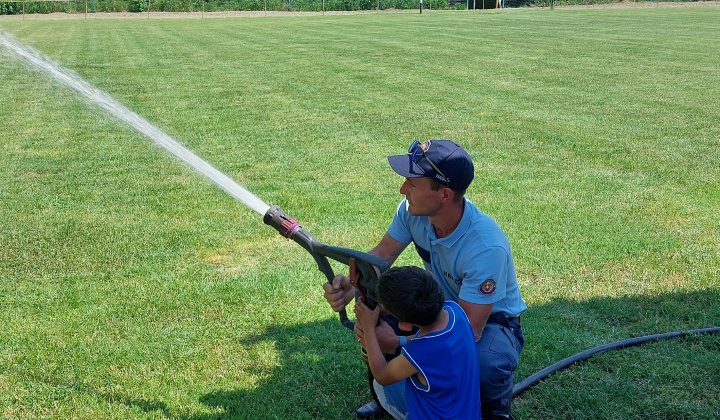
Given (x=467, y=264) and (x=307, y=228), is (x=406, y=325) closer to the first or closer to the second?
(x=467, y=264)

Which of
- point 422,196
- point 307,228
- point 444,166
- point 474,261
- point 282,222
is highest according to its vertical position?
point 444,166

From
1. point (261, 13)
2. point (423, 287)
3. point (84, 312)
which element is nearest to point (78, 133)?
point (84, 312)

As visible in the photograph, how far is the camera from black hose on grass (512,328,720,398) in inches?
170

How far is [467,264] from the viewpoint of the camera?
359 centimetres

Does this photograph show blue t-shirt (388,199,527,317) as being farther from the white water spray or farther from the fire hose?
the white water spray

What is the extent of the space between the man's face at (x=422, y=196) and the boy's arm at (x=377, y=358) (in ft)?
1.97

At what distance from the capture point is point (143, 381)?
4453 mm

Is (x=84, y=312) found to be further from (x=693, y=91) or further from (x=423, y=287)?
(x=693, y=91)

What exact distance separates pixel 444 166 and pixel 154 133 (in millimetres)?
7553

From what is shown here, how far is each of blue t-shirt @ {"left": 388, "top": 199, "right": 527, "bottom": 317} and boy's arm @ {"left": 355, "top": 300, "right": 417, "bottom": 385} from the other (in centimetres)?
51

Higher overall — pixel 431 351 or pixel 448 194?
pixel 448 194

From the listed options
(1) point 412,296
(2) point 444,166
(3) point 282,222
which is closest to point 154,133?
(3) point 282,222

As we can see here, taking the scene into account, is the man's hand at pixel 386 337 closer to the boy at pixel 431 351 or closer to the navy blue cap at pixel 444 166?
the boy at pixel 431 351

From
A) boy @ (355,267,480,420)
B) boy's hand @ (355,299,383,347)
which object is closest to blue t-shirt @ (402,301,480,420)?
boy @ (355,267,480,420)
